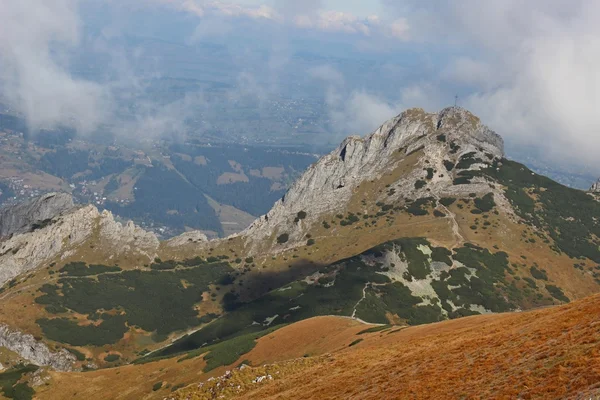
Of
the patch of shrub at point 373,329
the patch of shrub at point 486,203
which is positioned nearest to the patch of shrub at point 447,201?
the patch of shrub at point 486,203

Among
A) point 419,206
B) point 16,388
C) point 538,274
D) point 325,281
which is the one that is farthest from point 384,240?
point 16,388

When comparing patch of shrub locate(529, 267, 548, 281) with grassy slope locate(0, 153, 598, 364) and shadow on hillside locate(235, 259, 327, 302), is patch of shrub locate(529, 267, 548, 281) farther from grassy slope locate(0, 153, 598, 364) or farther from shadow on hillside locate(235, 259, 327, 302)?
shadow on hillside locate(235, 259, 327, 302)

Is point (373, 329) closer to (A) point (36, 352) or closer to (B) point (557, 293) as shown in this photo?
(B) point (557, 293)

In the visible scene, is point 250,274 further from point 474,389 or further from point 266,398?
point 474,389

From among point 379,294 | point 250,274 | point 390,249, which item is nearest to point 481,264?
point 390,249

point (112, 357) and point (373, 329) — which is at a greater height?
point (373, 329)

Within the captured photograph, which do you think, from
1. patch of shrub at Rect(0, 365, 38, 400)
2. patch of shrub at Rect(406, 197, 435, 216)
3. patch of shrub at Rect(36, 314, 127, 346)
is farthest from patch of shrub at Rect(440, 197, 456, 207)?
patch of shrub at Rect(0, 365, 38, 400)

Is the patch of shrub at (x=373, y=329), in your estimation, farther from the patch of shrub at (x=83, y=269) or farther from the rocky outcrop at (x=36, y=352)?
the patch of shrub at (x=83, y=269)
